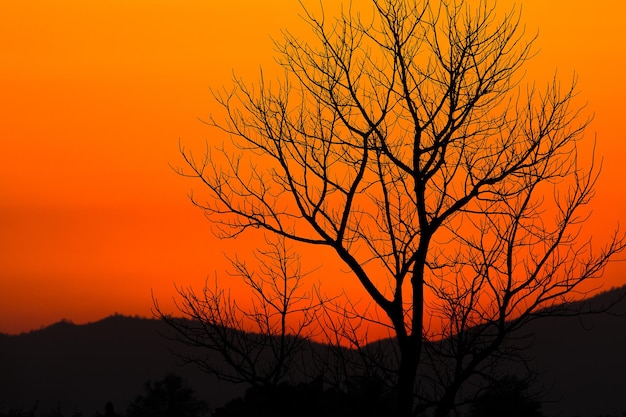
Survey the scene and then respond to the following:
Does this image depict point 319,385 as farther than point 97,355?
No

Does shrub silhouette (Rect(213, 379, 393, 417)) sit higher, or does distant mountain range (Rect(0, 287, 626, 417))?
distant mountain range (Rect(0, 287, 626, 417))

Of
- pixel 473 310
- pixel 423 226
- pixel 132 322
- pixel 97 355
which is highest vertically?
pixel 97 355

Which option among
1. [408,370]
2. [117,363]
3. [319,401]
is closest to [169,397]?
[319,401]

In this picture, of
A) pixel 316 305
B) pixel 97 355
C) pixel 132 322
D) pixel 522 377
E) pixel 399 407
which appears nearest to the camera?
pixel 399 407

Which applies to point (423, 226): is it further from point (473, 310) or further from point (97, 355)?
point (97, 355)

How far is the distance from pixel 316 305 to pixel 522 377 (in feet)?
10.4

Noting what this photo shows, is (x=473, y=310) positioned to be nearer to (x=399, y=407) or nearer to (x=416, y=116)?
(x=399, y=407)

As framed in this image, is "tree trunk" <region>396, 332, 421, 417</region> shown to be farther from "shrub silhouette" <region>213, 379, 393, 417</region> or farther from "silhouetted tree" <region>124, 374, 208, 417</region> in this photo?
"silhouetted tree" <region>124, 374, 208, 417</region>

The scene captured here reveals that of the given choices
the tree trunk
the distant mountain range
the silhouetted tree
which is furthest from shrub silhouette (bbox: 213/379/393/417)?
the distant mountain range

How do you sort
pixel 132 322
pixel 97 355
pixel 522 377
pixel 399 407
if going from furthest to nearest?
pixel 97 355
pixel 132 322
pixel 522 377
pixel 399 407

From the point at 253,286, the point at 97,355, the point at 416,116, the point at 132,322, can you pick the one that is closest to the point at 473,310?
the point at 416,116

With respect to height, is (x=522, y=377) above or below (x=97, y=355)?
below

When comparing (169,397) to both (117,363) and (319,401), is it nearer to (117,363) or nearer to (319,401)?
(319,401)

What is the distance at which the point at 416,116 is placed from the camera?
13289 mm
